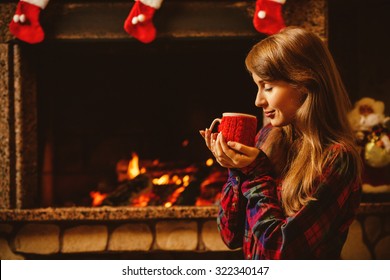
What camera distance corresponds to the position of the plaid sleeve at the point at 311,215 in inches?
27.0

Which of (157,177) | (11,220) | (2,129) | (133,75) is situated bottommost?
(11,220)

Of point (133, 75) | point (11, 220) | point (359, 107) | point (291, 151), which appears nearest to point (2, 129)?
point (11, 220)

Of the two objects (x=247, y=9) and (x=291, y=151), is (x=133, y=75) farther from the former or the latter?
(x=291, y=151)

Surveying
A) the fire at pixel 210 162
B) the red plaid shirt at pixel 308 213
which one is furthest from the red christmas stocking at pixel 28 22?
the red plaid shirt at pixel 308 213

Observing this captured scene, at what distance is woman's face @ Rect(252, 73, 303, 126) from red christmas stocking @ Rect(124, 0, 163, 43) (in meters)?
0.67

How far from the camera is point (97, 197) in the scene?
1657 millimetres

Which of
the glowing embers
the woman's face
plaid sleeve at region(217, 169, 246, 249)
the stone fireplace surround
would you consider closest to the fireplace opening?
the glowing embers

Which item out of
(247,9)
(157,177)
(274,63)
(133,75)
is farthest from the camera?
(133,75)

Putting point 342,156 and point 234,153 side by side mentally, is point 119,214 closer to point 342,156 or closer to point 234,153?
point 234,153

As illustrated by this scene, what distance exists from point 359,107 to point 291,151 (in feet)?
2.70

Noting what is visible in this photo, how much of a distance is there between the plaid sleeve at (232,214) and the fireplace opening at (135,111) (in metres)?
0.88

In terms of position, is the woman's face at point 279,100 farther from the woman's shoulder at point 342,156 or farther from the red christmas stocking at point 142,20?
the red christmas stocking at point 142,20

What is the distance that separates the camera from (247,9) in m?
1.38

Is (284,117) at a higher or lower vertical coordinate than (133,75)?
lower
